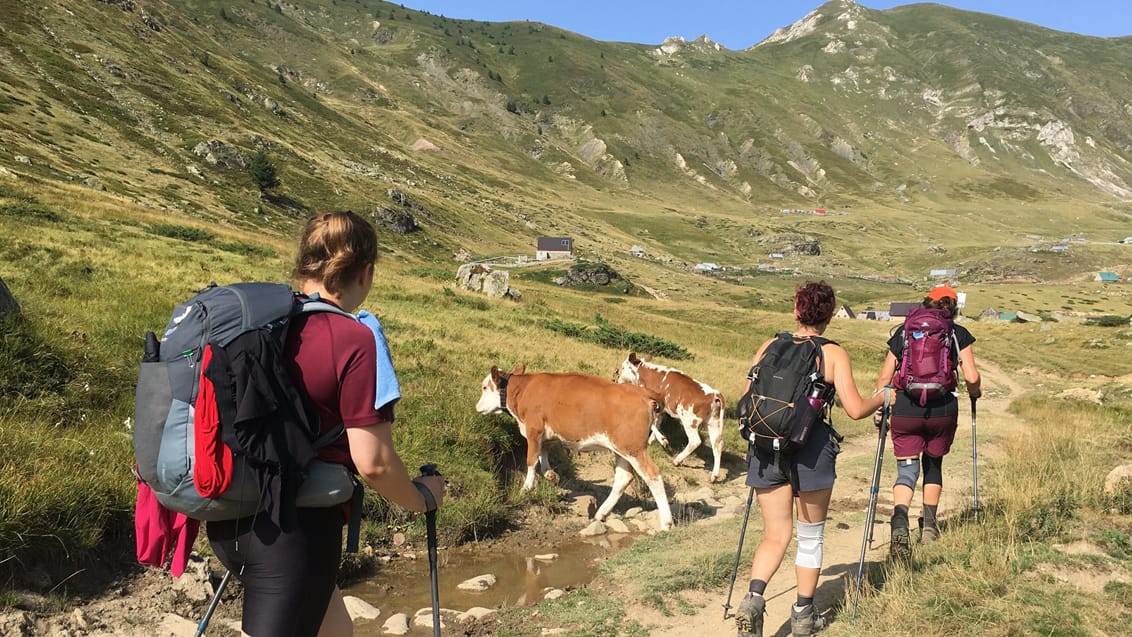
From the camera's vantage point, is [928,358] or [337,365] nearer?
[337,365]

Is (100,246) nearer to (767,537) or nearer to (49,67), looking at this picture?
(767,537)

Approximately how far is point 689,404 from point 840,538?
506 centimetres

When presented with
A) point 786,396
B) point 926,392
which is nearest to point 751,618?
point 786,396

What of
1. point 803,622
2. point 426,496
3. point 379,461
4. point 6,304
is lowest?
point 803,622

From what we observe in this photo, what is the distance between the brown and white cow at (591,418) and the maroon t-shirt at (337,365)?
6.55 meters

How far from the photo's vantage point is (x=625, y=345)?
24.2 metres

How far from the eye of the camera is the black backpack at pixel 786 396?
16.0ft

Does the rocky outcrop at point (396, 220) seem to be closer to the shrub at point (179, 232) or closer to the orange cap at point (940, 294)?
the shrub at point (179, 232)

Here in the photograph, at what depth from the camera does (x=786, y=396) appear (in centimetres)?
493

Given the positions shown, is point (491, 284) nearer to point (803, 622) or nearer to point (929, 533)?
point (929, 533)

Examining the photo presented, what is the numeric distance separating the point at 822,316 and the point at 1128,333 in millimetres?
54591

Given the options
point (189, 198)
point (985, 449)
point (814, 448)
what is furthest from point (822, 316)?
point (189, 198)

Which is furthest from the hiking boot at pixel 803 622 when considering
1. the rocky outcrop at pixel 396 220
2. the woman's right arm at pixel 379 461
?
the rocky outcrop at pixel 396 220

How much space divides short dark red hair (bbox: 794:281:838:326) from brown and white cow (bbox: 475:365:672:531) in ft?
13.5
